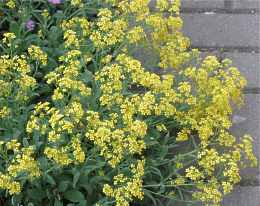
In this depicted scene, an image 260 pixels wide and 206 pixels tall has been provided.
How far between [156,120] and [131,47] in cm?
55

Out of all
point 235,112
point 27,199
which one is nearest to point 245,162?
point 235,112

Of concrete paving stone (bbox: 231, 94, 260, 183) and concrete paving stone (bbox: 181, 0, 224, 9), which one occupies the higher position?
concrete paving stone (bbox: 181, 0, 224, 9)

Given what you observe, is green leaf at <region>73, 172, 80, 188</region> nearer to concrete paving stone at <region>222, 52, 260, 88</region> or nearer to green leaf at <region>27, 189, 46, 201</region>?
green leaf at <region>27, 189, 46, 201</region>

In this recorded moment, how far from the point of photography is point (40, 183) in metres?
2.81

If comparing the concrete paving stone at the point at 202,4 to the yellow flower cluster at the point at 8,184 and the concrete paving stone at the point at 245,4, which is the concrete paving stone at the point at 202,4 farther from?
the yellow flower cluster at the point at 8,184

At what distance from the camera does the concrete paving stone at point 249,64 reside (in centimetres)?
367

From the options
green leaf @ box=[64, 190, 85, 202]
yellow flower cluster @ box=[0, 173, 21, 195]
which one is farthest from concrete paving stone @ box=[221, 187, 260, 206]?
yellow flower cluster @ box=[0, 173, 21, 195]

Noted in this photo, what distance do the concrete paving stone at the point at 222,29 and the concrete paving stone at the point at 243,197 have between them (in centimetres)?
111

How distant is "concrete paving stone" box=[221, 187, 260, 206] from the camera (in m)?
3.05

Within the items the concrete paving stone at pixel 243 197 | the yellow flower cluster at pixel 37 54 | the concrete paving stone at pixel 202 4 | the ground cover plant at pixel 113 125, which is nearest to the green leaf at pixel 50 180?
the ground cover plant at pixel 113 125

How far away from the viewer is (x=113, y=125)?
2631mm

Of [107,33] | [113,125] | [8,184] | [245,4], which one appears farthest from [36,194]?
[245,4]

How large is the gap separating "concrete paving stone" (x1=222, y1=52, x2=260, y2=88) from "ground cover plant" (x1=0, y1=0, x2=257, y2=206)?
237mm

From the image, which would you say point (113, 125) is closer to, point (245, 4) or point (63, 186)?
point (63, 186)
